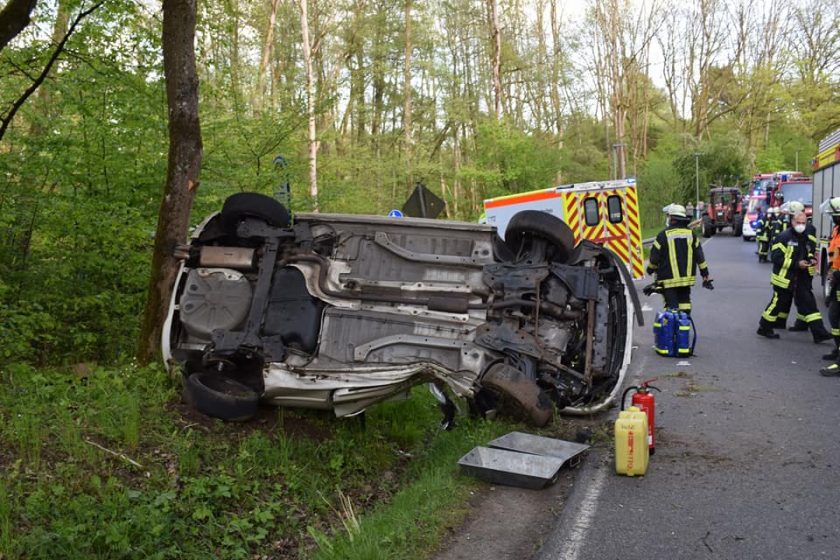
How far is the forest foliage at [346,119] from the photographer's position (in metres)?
8.11

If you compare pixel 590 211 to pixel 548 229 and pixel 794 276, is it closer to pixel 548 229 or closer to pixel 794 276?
pixel 794 276

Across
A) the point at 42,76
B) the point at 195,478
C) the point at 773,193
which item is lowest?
the point at 195,478

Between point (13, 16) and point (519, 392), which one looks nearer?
point (519, 392)

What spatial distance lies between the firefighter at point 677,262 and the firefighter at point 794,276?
44.0 inches

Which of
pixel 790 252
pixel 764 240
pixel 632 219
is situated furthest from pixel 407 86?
pixel 790 252

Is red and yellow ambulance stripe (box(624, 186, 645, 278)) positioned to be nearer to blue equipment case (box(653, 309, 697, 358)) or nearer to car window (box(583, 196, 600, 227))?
car window (box(583, 196, 600, 227))

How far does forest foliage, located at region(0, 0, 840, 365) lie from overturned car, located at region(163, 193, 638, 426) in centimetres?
208

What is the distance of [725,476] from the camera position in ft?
17.4

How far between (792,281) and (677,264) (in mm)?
1678

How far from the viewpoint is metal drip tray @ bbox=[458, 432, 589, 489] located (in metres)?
5.29

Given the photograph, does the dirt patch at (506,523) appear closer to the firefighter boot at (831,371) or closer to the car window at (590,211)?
the firefighter boot at (831,371)

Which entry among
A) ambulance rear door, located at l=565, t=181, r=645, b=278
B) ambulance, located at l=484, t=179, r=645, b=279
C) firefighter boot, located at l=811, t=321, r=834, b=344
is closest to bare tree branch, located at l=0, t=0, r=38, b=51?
firefighter boot, located at l=811, t=321, r=834, b=344

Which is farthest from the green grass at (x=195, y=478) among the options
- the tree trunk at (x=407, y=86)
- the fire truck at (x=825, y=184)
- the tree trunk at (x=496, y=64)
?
the tree trunk at (x=407, y=86)

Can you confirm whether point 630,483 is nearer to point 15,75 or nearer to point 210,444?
point 210,444
